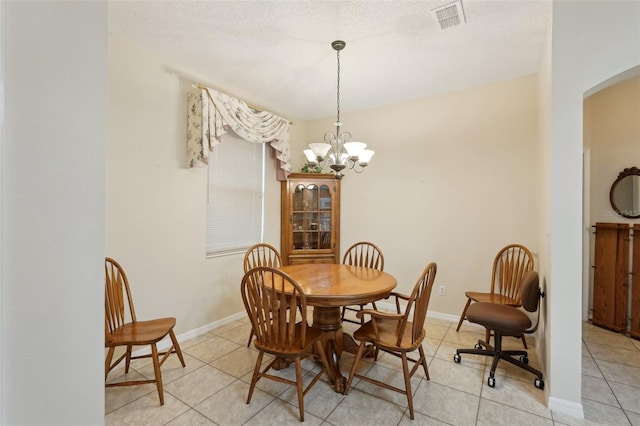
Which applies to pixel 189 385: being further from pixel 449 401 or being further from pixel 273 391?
pixel 449 401

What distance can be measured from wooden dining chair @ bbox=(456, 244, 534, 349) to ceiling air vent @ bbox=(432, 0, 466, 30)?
2163 millimetres

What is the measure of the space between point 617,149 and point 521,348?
2.41 meters

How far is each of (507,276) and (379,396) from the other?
6.17ft

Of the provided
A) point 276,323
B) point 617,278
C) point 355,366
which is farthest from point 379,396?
point 617,278

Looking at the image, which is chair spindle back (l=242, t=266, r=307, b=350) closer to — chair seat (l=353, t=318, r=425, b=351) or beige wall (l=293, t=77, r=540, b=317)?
chair seat (l=353, t=318, r=425, b=351)

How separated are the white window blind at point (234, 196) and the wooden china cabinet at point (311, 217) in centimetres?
38

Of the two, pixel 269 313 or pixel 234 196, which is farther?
pixel 234 196

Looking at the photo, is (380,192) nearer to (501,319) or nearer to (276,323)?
(501,319)

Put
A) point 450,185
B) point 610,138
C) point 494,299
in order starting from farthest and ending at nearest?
1. point 450,185
2. point 610,138
3. point 494,299

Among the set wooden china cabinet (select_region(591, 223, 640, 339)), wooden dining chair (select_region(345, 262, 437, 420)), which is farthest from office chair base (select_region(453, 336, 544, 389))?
wooden china cabinet (select_region(591, 223, 640, 339))

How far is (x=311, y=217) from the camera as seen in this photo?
159 inches

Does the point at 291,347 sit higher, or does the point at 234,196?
the point at 234,196

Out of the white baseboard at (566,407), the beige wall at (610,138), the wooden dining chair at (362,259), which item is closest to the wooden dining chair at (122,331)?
the wooden dining chair at (362,259)

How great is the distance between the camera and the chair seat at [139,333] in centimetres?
191
